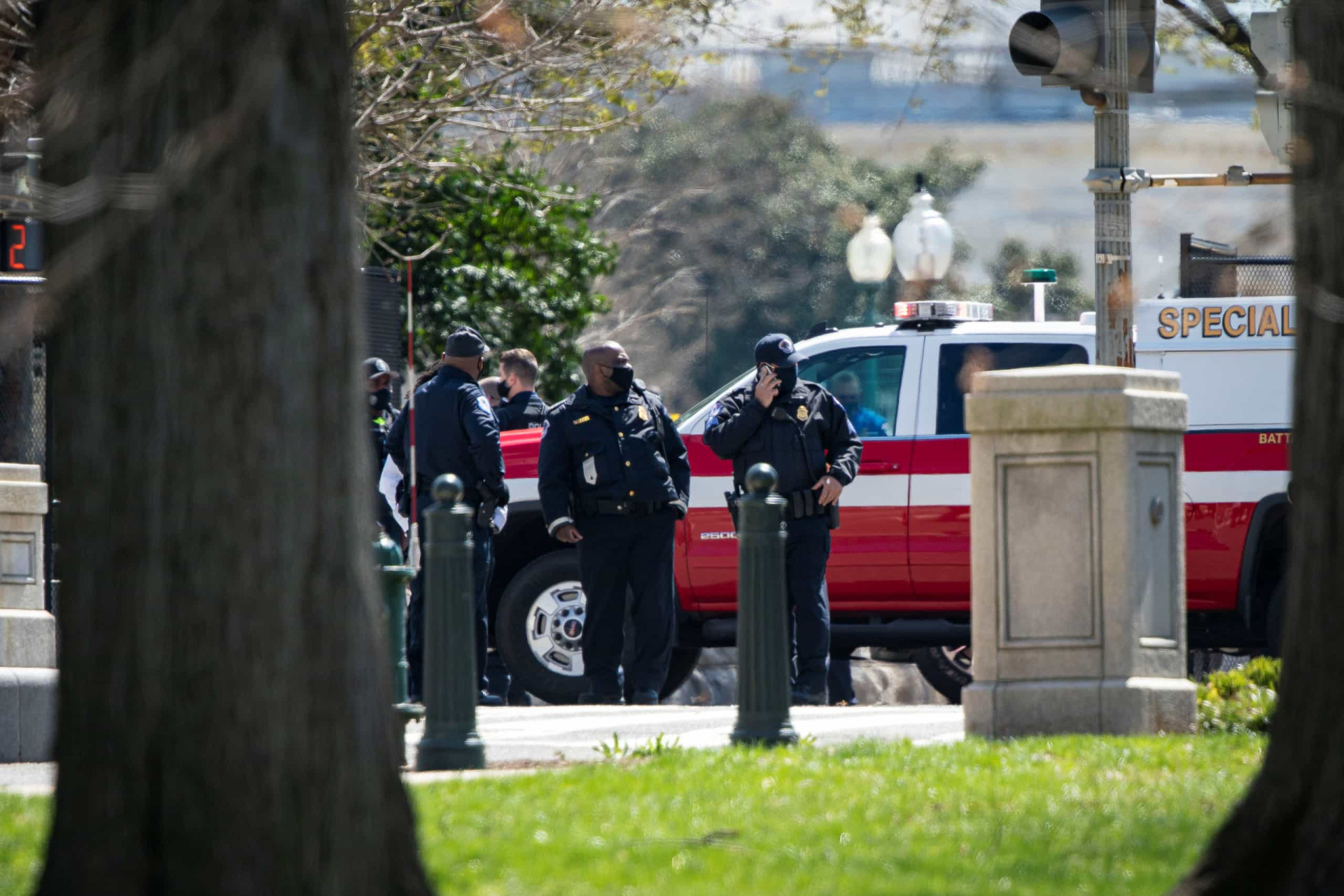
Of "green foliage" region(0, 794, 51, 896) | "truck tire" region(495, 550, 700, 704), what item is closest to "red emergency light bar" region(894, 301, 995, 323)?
"truck tire" region(495, 550, 700, 704)

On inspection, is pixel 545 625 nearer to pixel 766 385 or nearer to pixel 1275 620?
pixel 766 385

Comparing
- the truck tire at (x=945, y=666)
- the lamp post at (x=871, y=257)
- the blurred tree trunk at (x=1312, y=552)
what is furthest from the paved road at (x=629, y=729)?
the lamp post at (x=871, y=257)

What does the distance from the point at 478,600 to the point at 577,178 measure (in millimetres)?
18928

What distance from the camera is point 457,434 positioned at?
10.5m

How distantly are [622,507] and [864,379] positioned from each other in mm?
1657

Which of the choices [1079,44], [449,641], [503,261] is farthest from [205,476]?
[503,261]

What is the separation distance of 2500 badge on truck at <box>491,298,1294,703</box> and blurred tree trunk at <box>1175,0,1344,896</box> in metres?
6.49

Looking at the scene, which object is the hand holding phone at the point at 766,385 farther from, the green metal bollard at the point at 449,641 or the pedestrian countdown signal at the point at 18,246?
the pedestrian countdown signal at the point at 18,246

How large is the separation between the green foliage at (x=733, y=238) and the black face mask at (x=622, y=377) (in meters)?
21.2

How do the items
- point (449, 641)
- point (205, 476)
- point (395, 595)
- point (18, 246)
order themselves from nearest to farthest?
1. point (205, 476)
2. point (449, 641)
3. point (395, 595)
4. point (18, 246)

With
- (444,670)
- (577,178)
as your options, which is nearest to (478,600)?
(444,670)

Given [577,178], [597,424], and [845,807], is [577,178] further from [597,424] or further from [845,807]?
[845,807]

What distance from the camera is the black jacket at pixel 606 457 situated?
33.5 ft

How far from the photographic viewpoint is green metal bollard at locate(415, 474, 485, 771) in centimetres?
708
